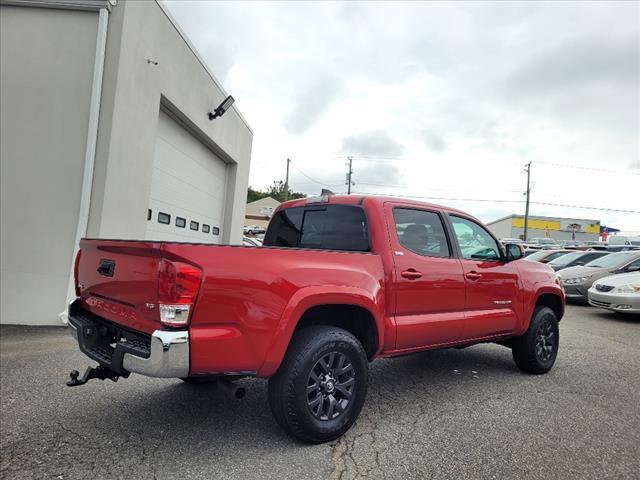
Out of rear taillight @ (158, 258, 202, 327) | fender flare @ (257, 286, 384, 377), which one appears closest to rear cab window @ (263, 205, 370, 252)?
fender flare @ (257, 286, 384, 377)

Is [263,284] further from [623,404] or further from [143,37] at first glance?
[143,37]

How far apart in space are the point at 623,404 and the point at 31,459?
4.91 meters

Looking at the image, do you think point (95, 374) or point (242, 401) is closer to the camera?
point (95, 374)

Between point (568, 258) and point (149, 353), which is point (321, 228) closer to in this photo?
point (149, 353)

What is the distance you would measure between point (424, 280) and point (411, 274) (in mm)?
167

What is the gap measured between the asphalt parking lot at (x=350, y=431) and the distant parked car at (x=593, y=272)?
6.94 meters

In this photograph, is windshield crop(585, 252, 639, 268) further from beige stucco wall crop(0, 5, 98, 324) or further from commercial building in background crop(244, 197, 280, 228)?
commercial building in background crop(244, 197, 280, 228)

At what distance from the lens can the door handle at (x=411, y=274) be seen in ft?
11.9

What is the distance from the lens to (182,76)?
28.7 feet


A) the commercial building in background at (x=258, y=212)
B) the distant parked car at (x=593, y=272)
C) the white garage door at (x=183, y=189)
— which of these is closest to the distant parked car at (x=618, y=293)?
the distant parked car at (x=593, y=272)

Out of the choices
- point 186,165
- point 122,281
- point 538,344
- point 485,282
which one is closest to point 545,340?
point 538,344

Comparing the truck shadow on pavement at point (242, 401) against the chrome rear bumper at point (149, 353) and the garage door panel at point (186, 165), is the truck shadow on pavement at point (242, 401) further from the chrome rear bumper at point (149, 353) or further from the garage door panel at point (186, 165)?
the garage door panel at point (186, 165)

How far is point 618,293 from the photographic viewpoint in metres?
9.12

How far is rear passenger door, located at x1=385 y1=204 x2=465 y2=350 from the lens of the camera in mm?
3611
